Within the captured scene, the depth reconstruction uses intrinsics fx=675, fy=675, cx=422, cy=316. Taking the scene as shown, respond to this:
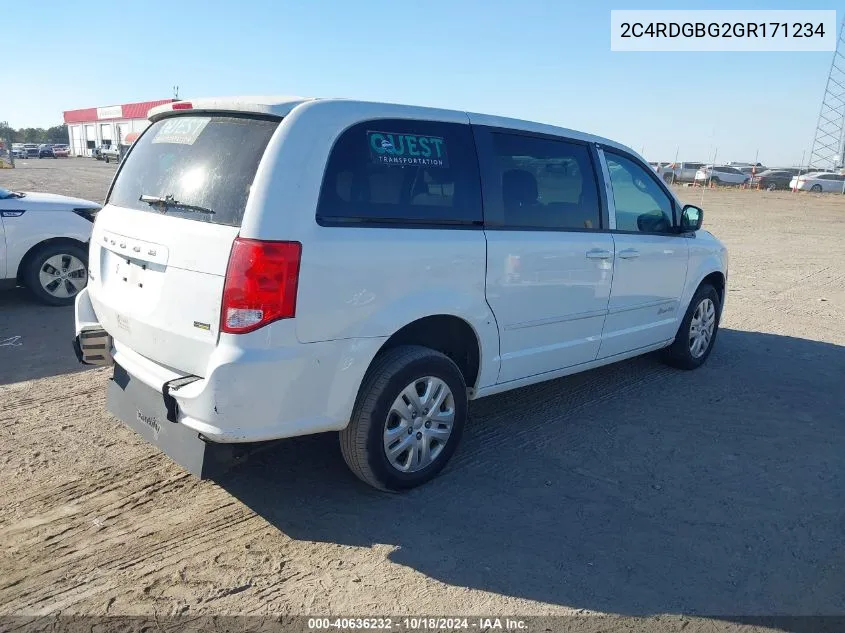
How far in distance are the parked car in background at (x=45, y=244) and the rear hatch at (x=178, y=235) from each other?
388 centimetres

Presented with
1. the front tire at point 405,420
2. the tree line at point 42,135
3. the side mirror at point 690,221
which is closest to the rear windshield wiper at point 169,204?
the front tire at point 405,420

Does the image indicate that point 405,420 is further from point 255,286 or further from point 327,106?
point 327,106

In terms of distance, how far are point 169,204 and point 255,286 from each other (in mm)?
784

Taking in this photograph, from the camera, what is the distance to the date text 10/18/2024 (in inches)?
104

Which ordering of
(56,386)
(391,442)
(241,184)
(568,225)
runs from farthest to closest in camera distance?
(56,386), (568,225), (391,442), (241,184)

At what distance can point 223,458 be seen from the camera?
3115 mm

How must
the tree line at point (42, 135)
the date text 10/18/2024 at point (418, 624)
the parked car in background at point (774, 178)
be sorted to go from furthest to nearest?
the tree line at point (42, 135)
the parked car in background at point (774, 178)
the date text 10/18/2024 at point (418, 624)

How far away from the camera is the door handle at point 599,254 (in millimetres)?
4418

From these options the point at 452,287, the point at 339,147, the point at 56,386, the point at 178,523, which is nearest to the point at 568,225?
the point at 452,287

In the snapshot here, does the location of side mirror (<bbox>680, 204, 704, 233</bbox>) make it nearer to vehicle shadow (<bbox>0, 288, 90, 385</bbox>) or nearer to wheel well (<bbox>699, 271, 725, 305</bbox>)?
wheel well (<bbox>699, 271, 725, 305</bbox>)

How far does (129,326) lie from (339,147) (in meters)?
1.39

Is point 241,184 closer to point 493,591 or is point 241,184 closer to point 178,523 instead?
point 178,523

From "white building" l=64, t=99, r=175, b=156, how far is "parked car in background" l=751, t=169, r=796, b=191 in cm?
5422

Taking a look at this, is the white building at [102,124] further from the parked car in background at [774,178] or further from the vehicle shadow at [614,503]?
the vehicle shadow at [614,503]
